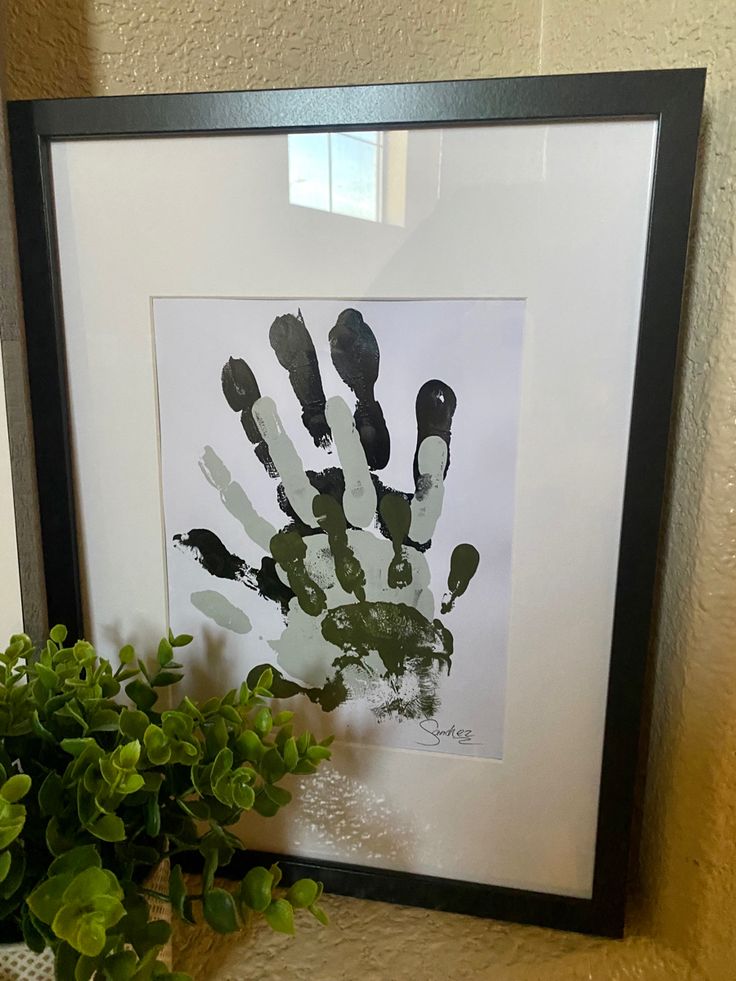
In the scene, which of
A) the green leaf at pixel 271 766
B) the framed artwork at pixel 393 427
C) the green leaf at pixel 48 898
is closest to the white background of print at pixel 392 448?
the framed artwork at pixel 393 427

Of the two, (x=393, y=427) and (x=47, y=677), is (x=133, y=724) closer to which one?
(x=47, y=677)

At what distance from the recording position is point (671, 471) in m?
0.55

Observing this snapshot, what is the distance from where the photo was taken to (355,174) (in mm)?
503

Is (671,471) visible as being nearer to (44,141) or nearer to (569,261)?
(569,261)

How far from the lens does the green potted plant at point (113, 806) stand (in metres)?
0.39

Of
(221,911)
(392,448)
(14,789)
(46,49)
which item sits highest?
(46,49)

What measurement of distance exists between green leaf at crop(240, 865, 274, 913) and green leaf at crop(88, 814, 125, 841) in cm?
9

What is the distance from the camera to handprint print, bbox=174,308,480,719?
54 cm

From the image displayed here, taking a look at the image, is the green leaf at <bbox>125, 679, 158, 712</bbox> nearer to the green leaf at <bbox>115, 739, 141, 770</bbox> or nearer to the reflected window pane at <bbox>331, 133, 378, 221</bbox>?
the green leaf at <bbox>115, 739, 141, 770</bbox>

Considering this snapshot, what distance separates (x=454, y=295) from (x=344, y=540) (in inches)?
7.3

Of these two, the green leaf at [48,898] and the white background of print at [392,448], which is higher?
the white background of print at [392,448]

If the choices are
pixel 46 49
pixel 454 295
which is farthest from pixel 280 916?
pixel 46 49

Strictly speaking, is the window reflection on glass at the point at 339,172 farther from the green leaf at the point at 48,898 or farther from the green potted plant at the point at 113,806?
the green leaf at the point at 48,898
